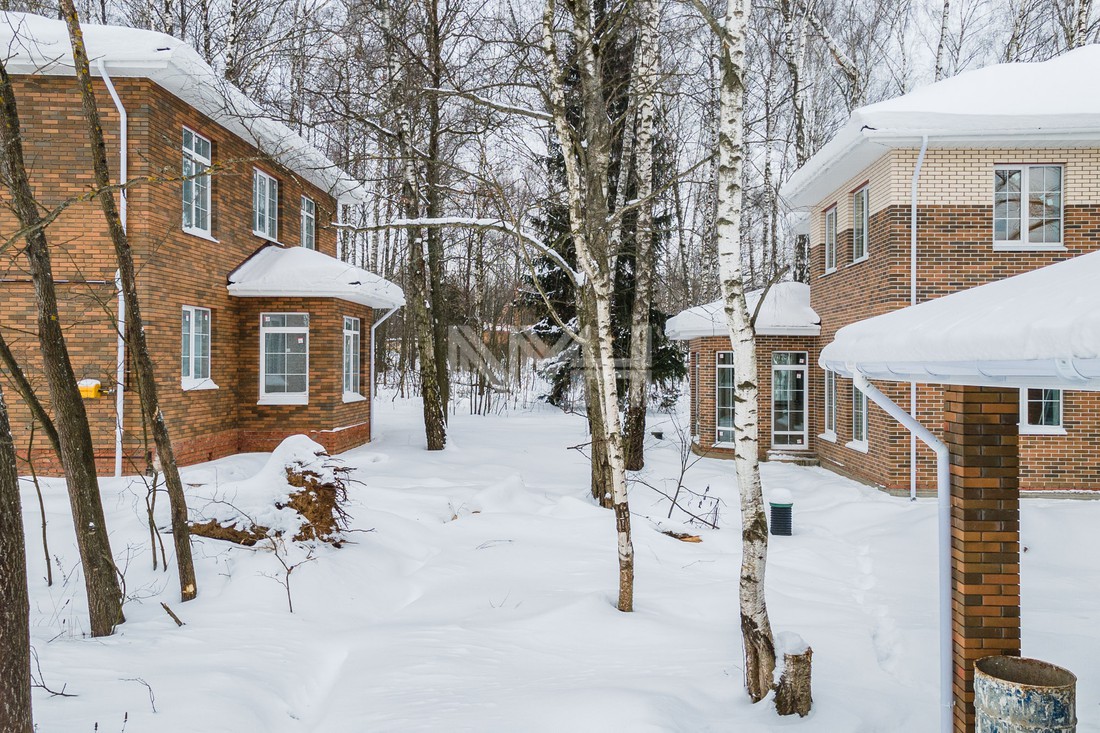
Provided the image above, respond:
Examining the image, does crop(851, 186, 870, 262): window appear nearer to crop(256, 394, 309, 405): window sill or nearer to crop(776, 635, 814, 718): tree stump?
crop(776, 635, 814, 718): tree stump

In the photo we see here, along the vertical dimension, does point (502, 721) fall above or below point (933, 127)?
below

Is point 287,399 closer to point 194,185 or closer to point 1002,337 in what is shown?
point 194,185

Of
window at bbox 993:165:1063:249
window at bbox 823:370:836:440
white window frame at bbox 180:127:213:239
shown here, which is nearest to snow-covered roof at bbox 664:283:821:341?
window at bbox 823:370:836:440

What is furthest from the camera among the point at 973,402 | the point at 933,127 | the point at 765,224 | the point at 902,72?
the point at 765,224

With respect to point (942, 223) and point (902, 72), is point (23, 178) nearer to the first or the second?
point (942, 223)

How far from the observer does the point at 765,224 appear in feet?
76.0

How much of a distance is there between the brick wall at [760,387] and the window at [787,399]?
10cm

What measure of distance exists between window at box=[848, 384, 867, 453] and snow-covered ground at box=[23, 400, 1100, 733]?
2161 millimetres

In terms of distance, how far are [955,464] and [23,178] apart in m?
5.96

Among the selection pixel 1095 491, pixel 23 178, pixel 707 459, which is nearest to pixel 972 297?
pixel 23 178

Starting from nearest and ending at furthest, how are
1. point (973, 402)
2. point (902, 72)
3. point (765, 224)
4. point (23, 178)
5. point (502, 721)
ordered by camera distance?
point (973, 402) → point (502, 721) → point (23, 178) → point (902, 72) → point (765, 224)

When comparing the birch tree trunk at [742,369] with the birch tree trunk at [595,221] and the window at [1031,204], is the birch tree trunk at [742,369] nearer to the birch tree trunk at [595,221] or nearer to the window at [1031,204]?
the birch tree trunk at [595,221]

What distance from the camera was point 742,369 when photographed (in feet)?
14.6

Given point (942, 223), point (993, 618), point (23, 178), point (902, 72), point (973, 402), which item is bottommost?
point (993, 618)
